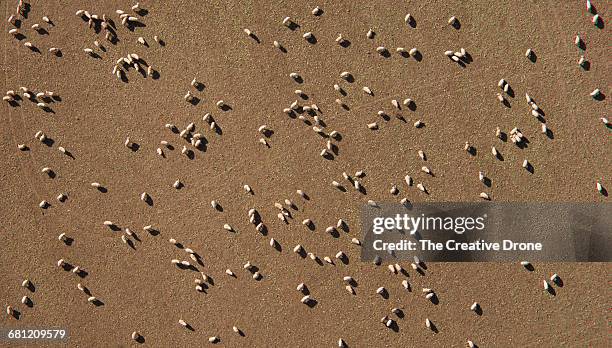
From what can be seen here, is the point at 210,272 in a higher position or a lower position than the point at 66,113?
lower

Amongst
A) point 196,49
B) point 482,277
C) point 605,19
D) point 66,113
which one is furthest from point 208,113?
point 605,19

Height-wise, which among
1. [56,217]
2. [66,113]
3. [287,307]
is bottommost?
[287,307]

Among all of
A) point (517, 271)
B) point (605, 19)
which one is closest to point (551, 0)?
point (605, 19)

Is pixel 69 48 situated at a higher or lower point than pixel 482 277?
higher

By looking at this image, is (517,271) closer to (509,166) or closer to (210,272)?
(509,166)

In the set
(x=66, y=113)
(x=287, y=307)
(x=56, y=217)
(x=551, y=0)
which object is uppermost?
(x=551, y=0)

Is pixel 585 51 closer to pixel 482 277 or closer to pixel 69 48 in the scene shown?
pixel 482 277
